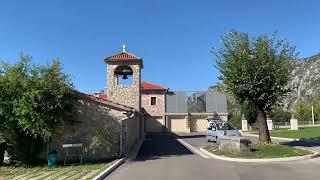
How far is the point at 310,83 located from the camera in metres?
151

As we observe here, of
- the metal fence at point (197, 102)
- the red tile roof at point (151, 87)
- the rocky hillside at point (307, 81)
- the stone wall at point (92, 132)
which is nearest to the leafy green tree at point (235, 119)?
the metal fence at point (197, 102)

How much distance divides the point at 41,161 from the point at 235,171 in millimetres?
10717

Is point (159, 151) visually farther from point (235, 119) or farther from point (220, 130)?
point (235, 119)

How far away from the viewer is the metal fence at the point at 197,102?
6862 centimetres

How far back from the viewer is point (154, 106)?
6750 centimetres

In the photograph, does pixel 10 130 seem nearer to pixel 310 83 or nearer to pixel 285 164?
pixel 285 164

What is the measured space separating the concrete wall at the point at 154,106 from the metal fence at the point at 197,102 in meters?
1.07

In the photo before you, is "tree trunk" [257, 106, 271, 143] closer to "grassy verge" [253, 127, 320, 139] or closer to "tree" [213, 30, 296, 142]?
"tree" [213, 30, 296, 142]

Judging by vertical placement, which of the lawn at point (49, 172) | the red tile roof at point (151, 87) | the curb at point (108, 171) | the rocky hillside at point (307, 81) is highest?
the rocky hillside at point (307, 81)

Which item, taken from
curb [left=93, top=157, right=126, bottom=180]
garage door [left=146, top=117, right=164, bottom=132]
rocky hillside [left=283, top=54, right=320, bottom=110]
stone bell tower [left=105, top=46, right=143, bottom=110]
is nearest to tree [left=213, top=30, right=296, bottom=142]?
curb [left=93, top=157, right=126, bottom=180]

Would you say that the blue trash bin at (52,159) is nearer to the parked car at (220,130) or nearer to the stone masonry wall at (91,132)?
the stone masonry wall at (91,132)

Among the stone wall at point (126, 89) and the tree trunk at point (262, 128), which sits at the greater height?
the stone wall at point (126, 89)

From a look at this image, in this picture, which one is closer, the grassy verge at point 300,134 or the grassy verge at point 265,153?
the grassy verge at point 265,153

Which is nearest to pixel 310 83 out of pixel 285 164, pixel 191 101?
pixel 191 101
